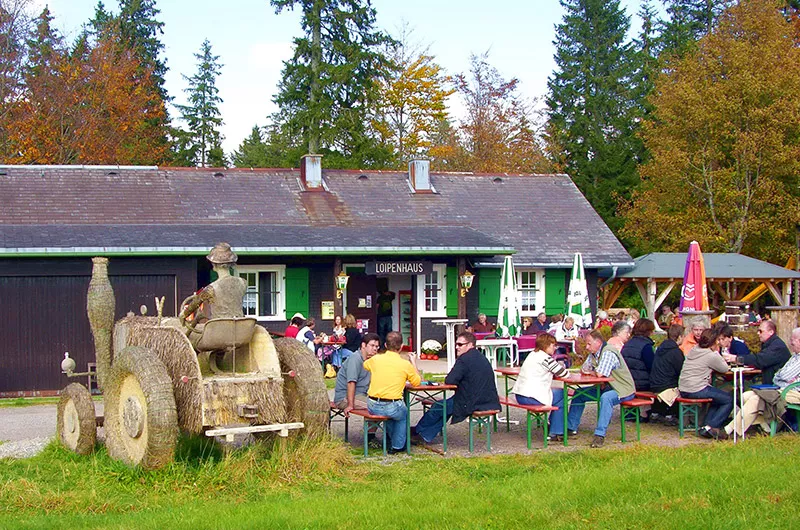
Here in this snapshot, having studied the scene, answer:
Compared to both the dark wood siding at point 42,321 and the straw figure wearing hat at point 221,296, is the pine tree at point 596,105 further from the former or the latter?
the straw figure wearing hat at point 221,296

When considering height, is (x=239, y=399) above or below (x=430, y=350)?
above

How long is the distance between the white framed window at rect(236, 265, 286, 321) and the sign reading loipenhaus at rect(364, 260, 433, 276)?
1.95 meters

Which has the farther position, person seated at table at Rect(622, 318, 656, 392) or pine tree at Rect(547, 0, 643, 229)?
pine tree at Rect(547, 0, 643, 229)

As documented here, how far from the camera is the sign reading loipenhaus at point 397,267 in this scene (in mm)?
20344

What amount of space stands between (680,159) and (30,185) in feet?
65.2

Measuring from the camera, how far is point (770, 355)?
441 inches

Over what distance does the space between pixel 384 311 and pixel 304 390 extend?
13557 millimetres

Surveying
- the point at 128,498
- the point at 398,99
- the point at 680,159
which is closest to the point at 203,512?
the point at 128,498

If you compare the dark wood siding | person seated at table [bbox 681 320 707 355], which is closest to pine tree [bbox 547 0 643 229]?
the dark wood siding

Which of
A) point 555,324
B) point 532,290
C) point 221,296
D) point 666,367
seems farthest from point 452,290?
point 221,296

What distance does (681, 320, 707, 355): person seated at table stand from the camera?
11422 mm

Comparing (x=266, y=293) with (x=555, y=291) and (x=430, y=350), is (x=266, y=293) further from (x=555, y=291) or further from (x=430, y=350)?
(x=555, y=291)

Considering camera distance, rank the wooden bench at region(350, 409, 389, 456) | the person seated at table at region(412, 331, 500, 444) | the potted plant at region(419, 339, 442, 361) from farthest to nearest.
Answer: the potted plant at region(419, 339, 442, 361) → the person seated at table at region(412, 331, 500, 444) → the wooden bench at region(350, 409, 389, 456)

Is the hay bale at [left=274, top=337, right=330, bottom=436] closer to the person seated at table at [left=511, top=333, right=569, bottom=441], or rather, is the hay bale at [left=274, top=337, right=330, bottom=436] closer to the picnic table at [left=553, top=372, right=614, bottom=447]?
the person seated at table at [left=511, top=333, right=569, bottom=441]
